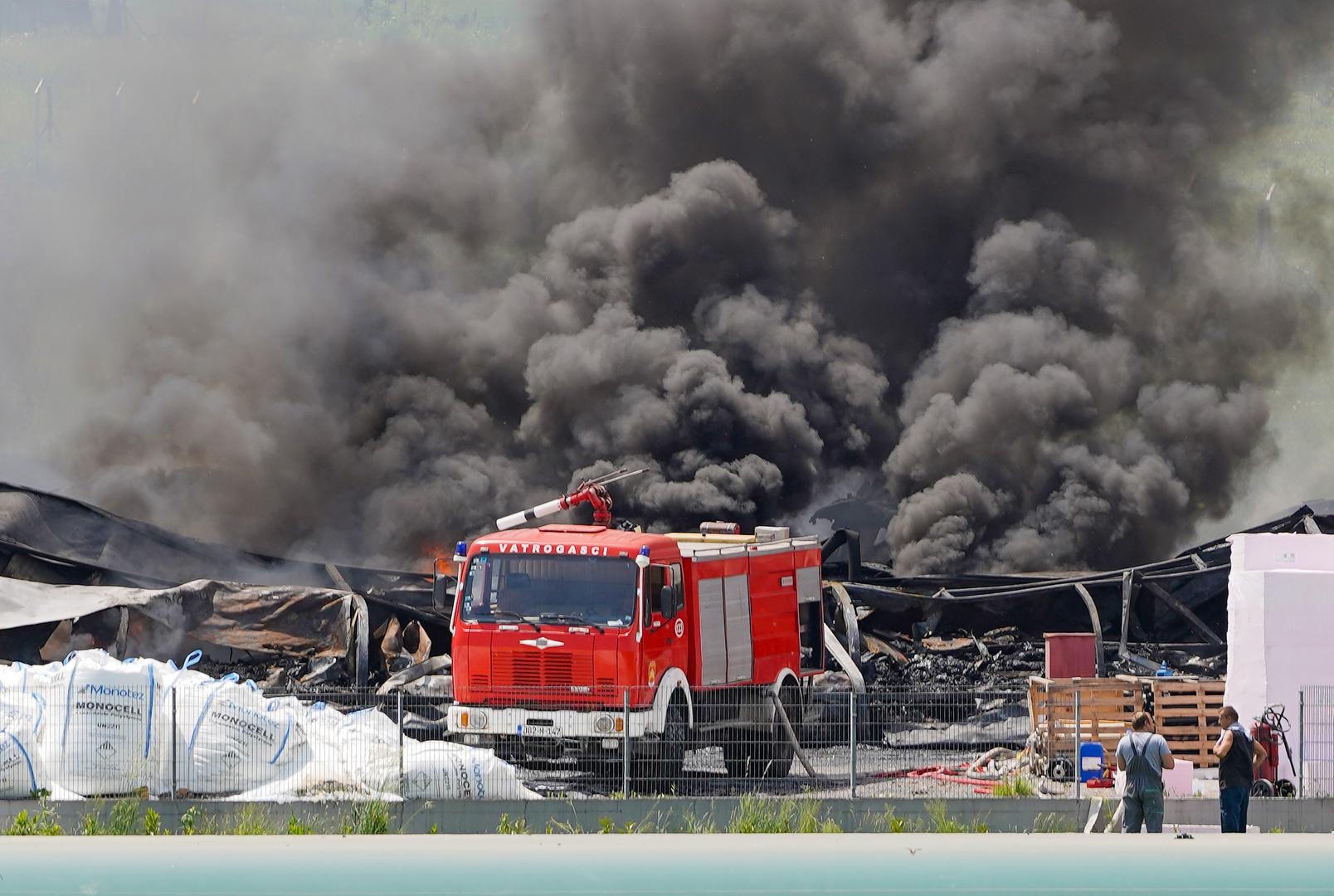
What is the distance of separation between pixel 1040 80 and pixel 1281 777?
A: 105 ft

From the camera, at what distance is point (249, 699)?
1348 centimetres

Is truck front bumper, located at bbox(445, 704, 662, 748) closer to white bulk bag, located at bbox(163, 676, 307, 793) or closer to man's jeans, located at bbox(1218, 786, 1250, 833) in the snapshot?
white bulk bag, located at bbox(163, 676, 307, 793)

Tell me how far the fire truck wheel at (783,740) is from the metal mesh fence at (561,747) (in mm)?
25

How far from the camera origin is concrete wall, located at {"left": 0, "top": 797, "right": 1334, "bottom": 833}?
1234 cm

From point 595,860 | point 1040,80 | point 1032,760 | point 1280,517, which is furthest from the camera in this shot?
point 1040,80

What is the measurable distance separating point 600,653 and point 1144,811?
18.1ft

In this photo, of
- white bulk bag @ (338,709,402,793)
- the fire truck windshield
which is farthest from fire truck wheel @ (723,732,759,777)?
white bulk bag @ (338,709,402,793)

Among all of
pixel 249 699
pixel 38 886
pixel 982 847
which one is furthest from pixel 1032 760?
pixel 38 886

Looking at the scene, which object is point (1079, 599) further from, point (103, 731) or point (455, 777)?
point (103, 731)

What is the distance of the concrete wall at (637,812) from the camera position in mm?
12344

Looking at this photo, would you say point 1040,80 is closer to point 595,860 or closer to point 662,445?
point 662,445

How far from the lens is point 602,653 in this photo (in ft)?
50.5

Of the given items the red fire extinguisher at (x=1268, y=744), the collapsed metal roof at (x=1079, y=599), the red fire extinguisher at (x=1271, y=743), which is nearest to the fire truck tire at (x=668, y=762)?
the red fire extinguisher at (x=1271, y=743)

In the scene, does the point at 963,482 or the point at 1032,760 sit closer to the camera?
the point at 1032,760
